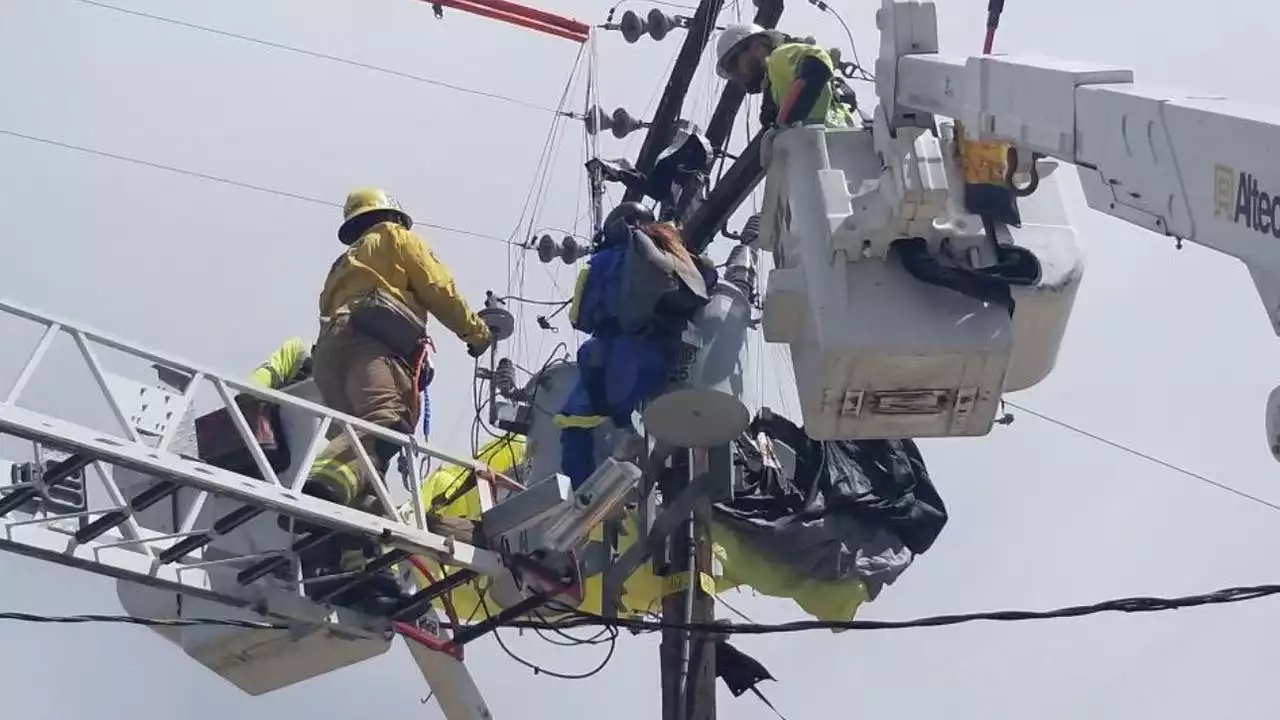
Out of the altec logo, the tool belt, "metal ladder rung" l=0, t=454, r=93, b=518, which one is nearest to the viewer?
the altec logo

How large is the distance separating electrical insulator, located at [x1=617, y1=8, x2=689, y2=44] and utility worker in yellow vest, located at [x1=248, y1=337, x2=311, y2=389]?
439cm

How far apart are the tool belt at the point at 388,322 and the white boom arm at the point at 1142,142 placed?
10.0ft

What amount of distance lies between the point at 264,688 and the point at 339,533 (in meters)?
1.50

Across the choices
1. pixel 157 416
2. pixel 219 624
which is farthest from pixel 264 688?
pixel 157 416

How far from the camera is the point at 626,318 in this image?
885 cm

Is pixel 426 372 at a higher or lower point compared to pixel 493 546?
higher

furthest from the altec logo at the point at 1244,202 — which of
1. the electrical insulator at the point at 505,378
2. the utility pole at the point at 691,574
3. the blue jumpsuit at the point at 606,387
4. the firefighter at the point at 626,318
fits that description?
the electrical insulator at the point at 505,378

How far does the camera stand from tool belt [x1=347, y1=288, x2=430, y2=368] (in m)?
9.33

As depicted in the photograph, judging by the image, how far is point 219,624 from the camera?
894 centimetres

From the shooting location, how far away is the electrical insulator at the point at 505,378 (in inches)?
474

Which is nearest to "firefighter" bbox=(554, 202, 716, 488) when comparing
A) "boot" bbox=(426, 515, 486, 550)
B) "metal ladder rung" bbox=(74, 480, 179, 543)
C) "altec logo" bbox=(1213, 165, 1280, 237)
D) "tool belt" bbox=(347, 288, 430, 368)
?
"boot" bbox=(426, 515, 486, 550)

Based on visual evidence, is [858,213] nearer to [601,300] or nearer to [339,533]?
[601,300]

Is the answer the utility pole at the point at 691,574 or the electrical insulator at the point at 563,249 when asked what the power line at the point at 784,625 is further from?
the electrical insulator at the point at 563,249

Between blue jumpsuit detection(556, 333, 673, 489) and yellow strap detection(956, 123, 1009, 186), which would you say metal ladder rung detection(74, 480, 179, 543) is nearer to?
blue jumpsuit detection(556, 333, 673, 489)
